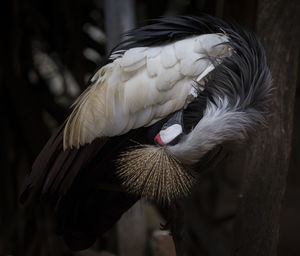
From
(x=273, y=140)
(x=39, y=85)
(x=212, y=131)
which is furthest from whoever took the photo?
(x=39, y=85)

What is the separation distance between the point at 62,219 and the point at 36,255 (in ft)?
5.53

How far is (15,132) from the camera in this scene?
3.68 meters

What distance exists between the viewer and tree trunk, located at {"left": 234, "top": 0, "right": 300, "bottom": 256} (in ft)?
6.30

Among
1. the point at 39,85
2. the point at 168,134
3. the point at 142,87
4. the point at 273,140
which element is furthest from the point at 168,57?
the point at 39,85

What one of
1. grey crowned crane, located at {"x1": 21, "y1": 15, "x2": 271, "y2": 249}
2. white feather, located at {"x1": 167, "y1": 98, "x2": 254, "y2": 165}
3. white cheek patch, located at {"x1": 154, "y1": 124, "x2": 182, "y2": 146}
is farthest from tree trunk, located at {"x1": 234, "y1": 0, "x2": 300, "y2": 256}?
white cheek patch, located at {"x1": 154, "y1": 124, "x2": 182, "y2": 146}

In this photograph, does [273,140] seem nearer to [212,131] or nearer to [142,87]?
[212,131]

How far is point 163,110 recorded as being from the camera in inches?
65.1

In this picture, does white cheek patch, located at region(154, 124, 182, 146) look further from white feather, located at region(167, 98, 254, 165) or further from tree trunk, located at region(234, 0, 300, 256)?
tree trunk, located at region(234, 0, 300, 256)

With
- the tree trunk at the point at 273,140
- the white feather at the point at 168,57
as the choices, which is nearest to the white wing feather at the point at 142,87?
the white feather at the point at 168,57

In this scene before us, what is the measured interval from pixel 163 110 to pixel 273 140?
553 mm

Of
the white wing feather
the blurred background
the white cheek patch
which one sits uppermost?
the white wing feather

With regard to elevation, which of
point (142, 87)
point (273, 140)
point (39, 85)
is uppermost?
point (142, 87)

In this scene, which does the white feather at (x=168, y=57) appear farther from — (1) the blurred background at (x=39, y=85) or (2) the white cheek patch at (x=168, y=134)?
(1) the blurred background at (x=39, y=85)

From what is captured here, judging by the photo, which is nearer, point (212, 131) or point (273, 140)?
point (212, 131)
